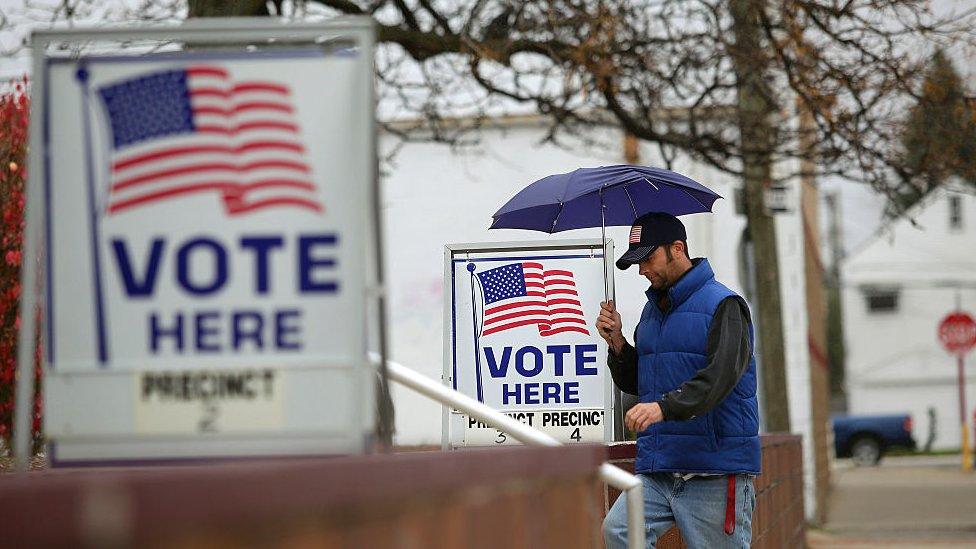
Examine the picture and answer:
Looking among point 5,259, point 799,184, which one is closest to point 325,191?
point 5,259

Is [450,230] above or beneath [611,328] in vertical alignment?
above

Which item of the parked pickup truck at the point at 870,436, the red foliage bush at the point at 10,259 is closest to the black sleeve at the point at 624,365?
the red foliage bush at the point at 10,259

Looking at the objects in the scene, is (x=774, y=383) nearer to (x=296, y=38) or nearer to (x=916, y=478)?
(x=296, y=38)

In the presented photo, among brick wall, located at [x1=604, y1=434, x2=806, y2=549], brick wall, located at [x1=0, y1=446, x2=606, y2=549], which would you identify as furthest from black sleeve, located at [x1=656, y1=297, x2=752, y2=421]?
brick wall, located at [x1=0, y1=446, x2=606, y2=549]

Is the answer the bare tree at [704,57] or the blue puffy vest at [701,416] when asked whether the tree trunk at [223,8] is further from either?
the blue puffy vest at [701,416]

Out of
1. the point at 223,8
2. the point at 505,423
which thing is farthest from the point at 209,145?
the point at 223,8

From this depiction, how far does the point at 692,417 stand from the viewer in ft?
17.4

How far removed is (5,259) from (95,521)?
263 inches

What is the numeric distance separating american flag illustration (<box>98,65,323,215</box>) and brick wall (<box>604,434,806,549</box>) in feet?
12.4

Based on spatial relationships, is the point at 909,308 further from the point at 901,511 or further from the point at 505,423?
the point at 505,423

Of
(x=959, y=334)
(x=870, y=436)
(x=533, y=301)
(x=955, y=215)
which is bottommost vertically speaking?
(x=870, y=436)

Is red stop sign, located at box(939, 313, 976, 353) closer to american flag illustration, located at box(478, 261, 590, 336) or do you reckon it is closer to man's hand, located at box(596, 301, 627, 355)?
american flag illustration, located at box(478, 261, 590, 336)

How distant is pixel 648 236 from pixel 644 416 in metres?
0.75

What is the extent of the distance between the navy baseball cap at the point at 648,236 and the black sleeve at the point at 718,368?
1.15 feet
